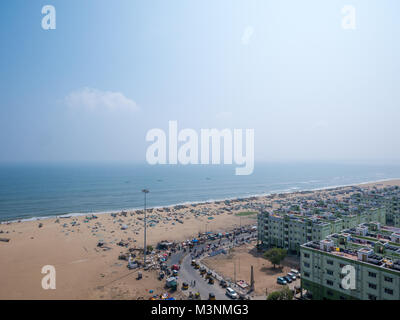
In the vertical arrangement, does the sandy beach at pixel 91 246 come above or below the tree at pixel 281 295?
below

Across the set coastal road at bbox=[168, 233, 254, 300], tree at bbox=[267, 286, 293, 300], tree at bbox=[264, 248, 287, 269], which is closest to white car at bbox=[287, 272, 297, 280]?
tree at bbox=[264, 248, 287, 269]

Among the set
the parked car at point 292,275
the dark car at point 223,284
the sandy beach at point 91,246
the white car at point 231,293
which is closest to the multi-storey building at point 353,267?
the parked car at point 292,275

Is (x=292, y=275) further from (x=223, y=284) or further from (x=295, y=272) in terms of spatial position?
(x=223, y=284)

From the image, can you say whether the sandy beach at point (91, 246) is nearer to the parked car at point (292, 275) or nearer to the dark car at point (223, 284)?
the dark car at point (223, 284)

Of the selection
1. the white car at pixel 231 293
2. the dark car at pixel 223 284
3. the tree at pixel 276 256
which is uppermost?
the tree at pixel 276 256
